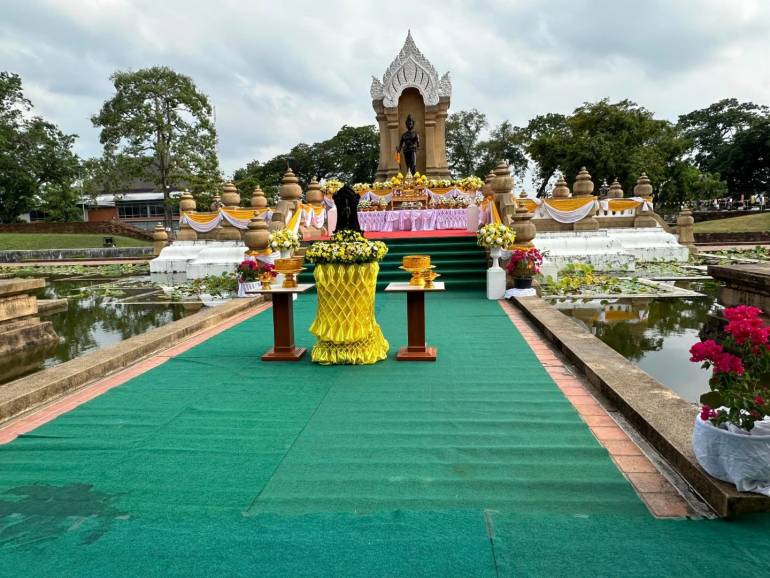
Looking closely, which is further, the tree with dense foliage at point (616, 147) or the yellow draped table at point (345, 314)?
the tree with dense foliage at point (616, 147)

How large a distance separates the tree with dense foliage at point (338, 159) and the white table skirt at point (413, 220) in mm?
27298

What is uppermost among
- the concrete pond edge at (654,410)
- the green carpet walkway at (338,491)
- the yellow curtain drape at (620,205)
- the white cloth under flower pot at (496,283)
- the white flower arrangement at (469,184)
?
the white flower arrangement at (469,184)

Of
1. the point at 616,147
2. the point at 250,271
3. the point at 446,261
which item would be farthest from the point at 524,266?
the point at 616,147

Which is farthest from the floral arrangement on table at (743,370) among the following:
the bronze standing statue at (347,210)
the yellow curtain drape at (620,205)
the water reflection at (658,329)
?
the yellow curtain drape at (620,205)

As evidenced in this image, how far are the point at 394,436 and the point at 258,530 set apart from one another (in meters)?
1.10

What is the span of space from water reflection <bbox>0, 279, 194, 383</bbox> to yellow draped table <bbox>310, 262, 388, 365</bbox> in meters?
3.01

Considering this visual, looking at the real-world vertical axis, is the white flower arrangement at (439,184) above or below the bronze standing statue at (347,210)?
above

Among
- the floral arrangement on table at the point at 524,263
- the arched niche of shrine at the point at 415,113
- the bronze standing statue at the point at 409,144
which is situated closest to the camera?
the floral arrangement on table at the point at 524,263

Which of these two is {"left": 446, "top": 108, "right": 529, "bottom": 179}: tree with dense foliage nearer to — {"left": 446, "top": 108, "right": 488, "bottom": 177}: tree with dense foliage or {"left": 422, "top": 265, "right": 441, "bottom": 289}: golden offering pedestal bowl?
{"left": 446, "top": 108, "right": 488, "bottom": 177}: tree with dense foliage

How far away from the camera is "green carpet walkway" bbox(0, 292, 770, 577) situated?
1.98 m

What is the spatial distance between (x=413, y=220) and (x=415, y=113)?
674 centimetres

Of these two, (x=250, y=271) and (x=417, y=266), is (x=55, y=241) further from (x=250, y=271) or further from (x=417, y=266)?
(x=417, y=266)

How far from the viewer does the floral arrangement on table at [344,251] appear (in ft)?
14.8

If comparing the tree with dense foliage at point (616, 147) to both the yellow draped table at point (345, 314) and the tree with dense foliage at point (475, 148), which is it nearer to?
the tree with dense foliage at point (475, 148)
